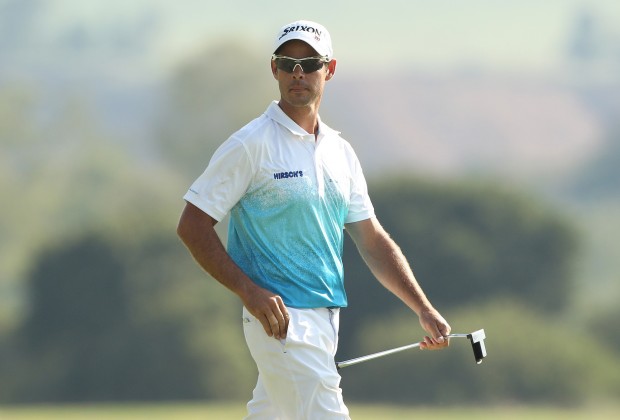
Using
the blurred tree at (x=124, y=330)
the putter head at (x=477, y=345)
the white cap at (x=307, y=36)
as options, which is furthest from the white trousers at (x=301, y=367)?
the blurred tree at (x=124, y=330)

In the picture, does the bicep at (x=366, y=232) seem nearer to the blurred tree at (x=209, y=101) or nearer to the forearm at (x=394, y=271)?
the forearm at (x=394, y=271)

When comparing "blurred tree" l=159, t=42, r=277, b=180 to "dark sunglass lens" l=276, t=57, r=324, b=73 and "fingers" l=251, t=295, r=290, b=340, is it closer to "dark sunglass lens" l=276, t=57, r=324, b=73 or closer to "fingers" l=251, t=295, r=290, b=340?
"dark sunglass lens" l=276, t=57, r=324, b=73

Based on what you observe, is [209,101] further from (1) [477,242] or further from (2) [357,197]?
(2) [357,197]

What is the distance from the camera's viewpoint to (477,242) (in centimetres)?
4500

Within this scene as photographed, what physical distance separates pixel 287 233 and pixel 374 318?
114 feet

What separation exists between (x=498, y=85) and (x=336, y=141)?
4864 cm

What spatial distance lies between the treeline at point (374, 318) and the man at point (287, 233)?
30.1 meters

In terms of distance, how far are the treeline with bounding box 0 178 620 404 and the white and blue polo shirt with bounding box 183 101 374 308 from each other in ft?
98.9

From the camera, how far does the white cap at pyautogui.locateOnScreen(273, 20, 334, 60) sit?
6180 mm

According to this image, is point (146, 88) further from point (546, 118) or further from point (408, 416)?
point (408, 416)

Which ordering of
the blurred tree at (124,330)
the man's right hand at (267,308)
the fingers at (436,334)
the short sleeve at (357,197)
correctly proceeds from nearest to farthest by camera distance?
1. the man's right hand at (267,308)
2. the fingers at (436,334)
3. the short sleeve at (357,197)
4. the blurred tree at (124,330)

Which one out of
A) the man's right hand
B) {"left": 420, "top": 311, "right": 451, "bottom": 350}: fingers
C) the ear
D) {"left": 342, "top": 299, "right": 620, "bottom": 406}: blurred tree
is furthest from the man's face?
{"left": 342, "top": 299, "right": 620, "bottom": 406}: blurred tree

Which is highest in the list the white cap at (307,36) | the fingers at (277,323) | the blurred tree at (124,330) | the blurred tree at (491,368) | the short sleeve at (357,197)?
the white cap at (307,36)

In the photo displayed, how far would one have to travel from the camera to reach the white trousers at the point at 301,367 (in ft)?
19.6
